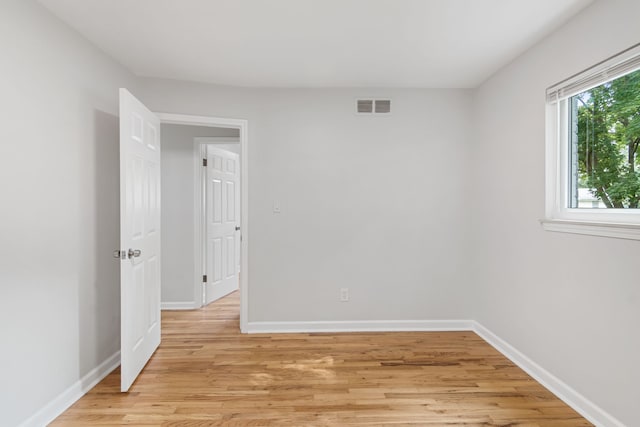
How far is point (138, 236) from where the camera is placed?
2586mm

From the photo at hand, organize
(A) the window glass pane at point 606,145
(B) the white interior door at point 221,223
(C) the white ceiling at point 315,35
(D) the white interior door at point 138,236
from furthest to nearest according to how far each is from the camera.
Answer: (B) the white interior door at point 221,223
(D) the white interior door at point 138,236
(C) the white ceiling at point 315,35
(A) the window glass pane at point 606,145

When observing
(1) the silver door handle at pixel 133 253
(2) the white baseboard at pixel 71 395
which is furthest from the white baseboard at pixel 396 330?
(1) the silver door handle at pixel 133 253

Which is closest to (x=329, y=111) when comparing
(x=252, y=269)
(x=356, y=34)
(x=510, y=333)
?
(x=356, y=34)

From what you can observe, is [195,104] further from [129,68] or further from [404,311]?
[404,311]

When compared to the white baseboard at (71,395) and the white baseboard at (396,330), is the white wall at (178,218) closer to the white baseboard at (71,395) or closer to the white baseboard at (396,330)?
the white baseboard at (396,330)

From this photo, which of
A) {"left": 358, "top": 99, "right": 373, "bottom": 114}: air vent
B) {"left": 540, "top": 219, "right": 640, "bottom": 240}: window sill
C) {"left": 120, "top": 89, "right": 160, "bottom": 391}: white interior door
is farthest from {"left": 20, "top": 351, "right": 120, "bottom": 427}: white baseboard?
{"left": 540, "top": 219, "right": 640, "bottom": 240}: window sill

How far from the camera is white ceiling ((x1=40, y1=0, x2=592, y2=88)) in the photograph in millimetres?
2064

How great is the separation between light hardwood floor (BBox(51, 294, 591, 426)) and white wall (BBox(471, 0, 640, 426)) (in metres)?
0.29

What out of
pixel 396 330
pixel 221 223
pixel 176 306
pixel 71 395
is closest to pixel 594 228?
pixel 396 330

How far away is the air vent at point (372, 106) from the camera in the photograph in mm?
3504

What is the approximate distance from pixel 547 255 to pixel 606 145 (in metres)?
0.79

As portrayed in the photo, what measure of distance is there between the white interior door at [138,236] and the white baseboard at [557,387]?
9.36ft

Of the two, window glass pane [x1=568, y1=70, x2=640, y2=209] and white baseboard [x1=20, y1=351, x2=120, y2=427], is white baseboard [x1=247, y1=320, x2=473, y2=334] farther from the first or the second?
window glass pane [x1=568, y1=70, x2=640, y2=209]

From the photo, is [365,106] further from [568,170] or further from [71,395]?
[71,395]
